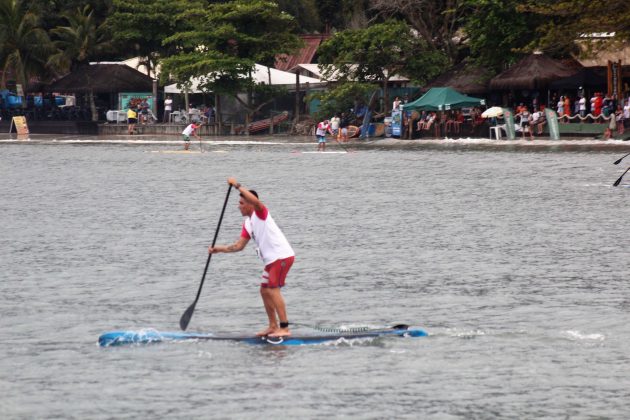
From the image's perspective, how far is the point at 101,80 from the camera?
70.6 m

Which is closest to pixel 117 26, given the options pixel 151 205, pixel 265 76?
pixel 265 76

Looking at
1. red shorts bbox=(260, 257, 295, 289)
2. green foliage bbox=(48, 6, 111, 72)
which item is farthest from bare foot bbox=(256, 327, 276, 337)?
green foliage bbox=(48, 6, 111, 72)

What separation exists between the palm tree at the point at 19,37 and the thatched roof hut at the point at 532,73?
28.5 m

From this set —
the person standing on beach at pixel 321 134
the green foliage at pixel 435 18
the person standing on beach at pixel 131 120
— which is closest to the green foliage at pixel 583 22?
the green foliage at pixel 435 18

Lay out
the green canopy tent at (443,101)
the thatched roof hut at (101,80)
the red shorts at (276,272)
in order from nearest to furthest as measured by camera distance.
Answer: the red shorts at (276,272), the green canopy tent at (443,101), the thatched roof hut at (101,80)

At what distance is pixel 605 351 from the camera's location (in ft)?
46.4

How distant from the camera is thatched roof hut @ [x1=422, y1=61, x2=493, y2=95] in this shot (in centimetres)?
5919

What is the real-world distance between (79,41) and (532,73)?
29271 mm

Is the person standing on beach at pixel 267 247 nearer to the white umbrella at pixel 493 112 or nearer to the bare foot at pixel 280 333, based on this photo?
the bare foot at pixel 280 333

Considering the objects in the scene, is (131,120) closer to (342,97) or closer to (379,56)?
(342,97)

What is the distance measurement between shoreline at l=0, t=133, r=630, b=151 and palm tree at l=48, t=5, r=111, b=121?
4.08 metres

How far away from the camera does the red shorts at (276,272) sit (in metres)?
14.1

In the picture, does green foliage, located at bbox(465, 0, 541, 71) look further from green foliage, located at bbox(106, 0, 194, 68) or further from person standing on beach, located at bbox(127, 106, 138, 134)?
person standing on beach, located at bbox(127, 106, 138, 134)

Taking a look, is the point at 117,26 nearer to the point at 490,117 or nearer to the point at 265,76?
the point at 265,76
